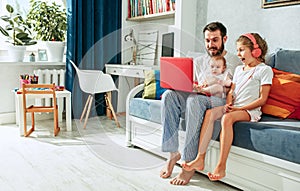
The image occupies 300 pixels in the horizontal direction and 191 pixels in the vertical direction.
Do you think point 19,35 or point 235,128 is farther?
point 19,35

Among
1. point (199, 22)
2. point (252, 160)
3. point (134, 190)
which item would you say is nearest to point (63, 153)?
point (134, 190)

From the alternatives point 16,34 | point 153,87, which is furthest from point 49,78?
point 153,87

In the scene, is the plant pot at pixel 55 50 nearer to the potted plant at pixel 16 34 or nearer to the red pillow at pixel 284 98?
the potted plant at pixel 16 34

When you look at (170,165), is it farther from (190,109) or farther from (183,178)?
(190,109)

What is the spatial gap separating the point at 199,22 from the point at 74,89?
1719 mm

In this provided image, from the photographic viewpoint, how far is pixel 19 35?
377cm

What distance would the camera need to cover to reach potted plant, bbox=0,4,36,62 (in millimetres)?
3754

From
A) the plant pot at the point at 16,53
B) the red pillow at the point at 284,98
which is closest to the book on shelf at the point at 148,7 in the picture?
the plant pot at the point at 16,53

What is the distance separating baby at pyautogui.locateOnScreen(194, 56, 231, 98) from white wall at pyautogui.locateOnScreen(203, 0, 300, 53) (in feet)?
1.89

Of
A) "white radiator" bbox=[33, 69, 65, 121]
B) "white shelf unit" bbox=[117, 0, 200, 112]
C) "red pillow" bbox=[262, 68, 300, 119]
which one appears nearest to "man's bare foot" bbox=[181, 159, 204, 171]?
"red pillow" bbox=[262, 68, 300, 119]

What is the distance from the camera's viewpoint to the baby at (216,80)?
218 cm

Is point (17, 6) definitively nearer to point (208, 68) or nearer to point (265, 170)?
point (208, 68)

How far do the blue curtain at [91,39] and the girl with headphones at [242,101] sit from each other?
92.4 inches

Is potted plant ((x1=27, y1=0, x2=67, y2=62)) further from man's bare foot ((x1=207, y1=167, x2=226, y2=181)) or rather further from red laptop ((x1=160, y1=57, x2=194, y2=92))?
man's bare foot ((x1=207, y1=167, x2=226, y2=181))
